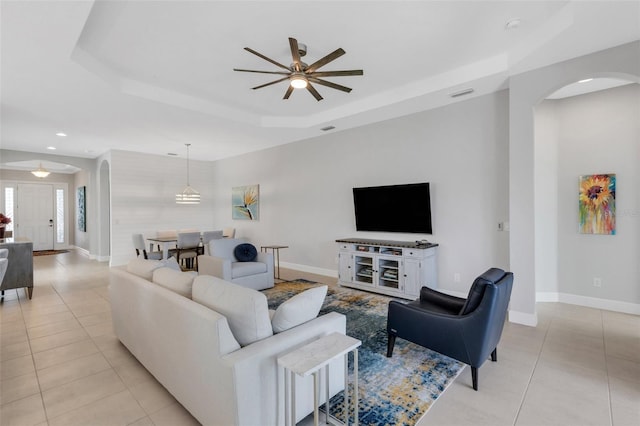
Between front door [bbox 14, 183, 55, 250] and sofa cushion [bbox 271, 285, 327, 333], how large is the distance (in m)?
12.2

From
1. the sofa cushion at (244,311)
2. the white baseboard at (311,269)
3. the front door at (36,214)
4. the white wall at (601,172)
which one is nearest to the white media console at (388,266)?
the white baseboard at (311,269)

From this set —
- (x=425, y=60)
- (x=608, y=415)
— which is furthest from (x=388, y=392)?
(x=425, y=60)

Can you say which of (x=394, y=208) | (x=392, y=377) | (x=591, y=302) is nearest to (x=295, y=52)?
(x=392, y=377)

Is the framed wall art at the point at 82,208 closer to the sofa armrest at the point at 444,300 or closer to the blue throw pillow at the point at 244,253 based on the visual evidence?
the blue throw pillow at the point at 244,253

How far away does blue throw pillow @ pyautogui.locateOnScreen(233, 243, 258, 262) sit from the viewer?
518cm

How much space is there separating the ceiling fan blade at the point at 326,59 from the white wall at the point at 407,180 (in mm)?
2463

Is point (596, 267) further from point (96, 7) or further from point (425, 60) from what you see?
point (96, 7)

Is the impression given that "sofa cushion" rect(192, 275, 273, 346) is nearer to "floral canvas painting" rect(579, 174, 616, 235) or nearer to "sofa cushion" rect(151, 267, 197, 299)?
"sofa cushion" rect(151, 267, 197, 299)

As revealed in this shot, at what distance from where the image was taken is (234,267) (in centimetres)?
479

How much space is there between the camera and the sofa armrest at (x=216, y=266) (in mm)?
4531

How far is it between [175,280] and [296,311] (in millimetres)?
1074

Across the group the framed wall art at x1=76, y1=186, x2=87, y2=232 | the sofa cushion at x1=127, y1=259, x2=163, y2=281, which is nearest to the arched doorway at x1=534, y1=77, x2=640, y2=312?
the sofa cushion at x1=127, y1=259, x2=163, y2=281

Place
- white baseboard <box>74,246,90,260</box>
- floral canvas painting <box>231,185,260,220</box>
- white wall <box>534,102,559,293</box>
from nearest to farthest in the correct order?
1. white wall <box>534,102,559,293</box>
2. floral canvas painting <box>231,185,260,220</box>
3. white baseboard <box>74,246,90,260</box>

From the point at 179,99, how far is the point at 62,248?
32.8ft
